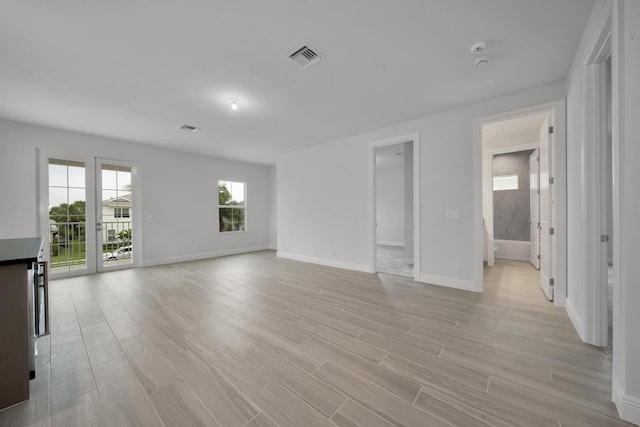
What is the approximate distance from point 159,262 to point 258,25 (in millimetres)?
5459

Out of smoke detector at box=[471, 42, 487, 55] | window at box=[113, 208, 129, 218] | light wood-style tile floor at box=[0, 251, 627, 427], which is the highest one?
smoke detector at box=[471, 42, 487, 55]

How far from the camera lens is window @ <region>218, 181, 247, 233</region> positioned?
677 centimetres

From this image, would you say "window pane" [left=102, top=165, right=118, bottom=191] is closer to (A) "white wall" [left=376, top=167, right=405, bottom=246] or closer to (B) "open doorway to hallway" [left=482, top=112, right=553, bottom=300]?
(B) "open doorway to hallway" [left=482, top=112, right=553, bottom=300]

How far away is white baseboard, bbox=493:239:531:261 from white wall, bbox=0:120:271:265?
6535 millimetres

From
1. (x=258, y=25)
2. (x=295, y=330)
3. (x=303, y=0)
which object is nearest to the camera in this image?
(x=303, y=0)

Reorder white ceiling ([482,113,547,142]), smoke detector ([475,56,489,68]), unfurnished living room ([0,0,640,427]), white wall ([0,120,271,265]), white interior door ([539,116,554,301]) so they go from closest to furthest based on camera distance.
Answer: unfurnished living room ([0,0,640,427]) < smoke detector ([475,56,489,68]) < white interior door ([539,116,554,301]) < white wall ([0,120,271,265]) < white ceiling ([482,113,547,142])

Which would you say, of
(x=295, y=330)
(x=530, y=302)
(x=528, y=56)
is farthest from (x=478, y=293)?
(x=528, y=56)

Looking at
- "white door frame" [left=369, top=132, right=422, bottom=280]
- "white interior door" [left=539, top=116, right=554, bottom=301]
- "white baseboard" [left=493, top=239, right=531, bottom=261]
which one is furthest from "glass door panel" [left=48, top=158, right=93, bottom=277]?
"white baseboard" [left=493, top=239, right=531, bottom=261]

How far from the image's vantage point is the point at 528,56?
2344 mm

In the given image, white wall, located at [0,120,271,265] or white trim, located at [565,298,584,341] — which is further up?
white wall, located at [0,120,271,265]

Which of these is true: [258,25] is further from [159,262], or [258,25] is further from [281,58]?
[159,262]

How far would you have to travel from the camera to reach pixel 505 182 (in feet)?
18.9

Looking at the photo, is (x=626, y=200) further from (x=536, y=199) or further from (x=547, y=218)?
(x=536, y=199)

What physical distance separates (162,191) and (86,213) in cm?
138
